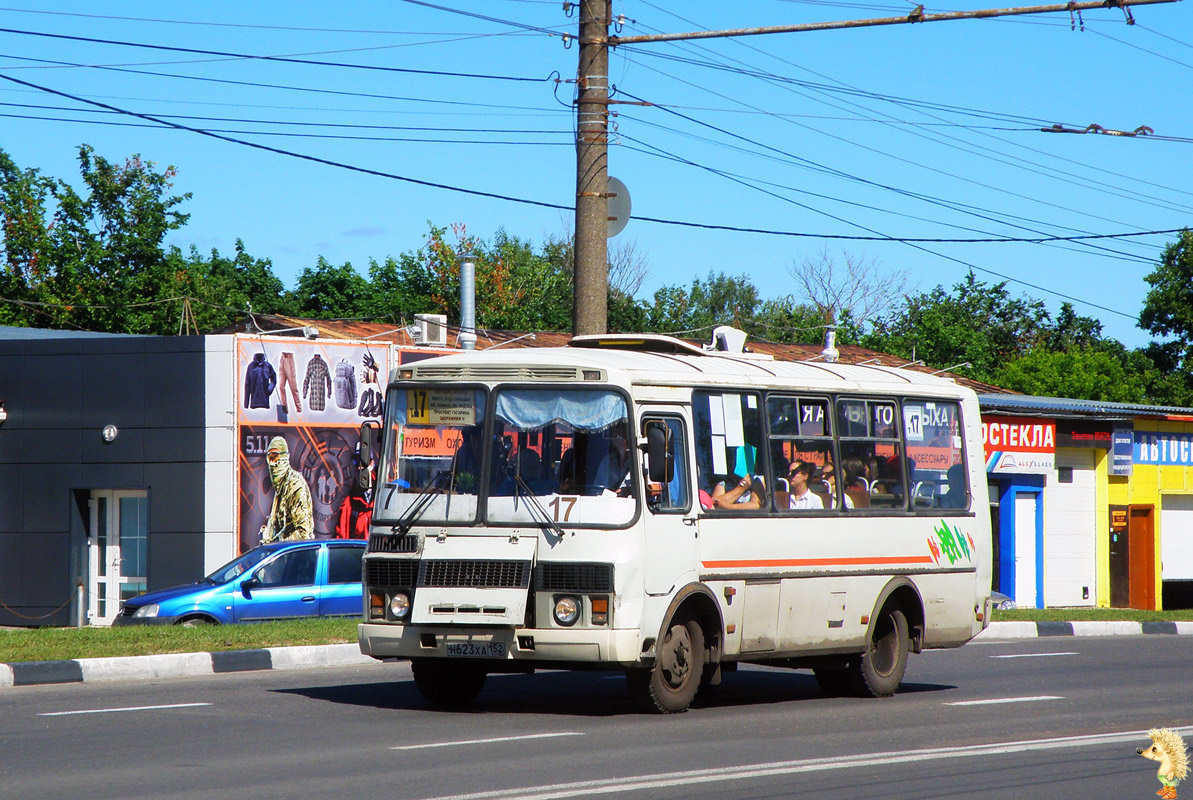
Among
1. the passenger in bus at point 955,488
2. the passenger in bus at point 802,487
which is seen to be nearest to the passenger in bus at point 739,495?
the passenger in bus at point 802,487

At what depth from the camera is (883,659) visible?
1371 centimetres

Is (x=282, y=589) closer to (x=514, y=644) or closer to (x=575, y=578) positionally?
(x=514, y=644)

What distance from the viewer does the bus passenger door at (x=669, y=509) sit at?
11.2m

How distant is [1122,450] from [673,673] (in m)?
29.6

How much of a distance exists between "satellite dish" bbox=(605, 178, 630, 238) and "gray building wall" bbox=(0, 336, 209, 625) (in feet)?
31.8

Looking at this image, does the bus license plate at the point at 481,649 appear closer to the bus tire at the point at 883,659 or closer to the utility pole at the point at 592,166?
the bus tire at the point at 883,659

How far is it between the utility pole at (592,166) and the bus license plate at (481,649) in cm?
652

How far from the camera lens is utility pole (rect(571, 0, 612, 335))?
1709cm

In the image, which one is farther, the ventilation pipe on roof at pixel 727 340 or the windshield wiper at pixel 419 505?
the ventilation pipe on roof at pixel 727 340

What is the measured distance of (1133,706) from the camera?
12.8 metres

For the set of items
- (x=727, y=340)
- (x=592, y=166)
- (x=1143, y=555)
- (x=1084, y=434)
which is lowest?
(x=1143, y=555)

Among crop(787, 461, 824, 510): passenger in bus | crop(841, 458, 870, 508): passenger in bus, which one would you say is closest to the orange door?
crop(841, 458, 870, 508): passenger in bus

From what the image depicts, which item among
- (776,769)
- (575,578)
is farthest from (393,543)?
(776,769)

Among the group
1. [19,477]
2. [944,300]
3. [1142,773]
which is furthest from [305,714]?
[944,300]
